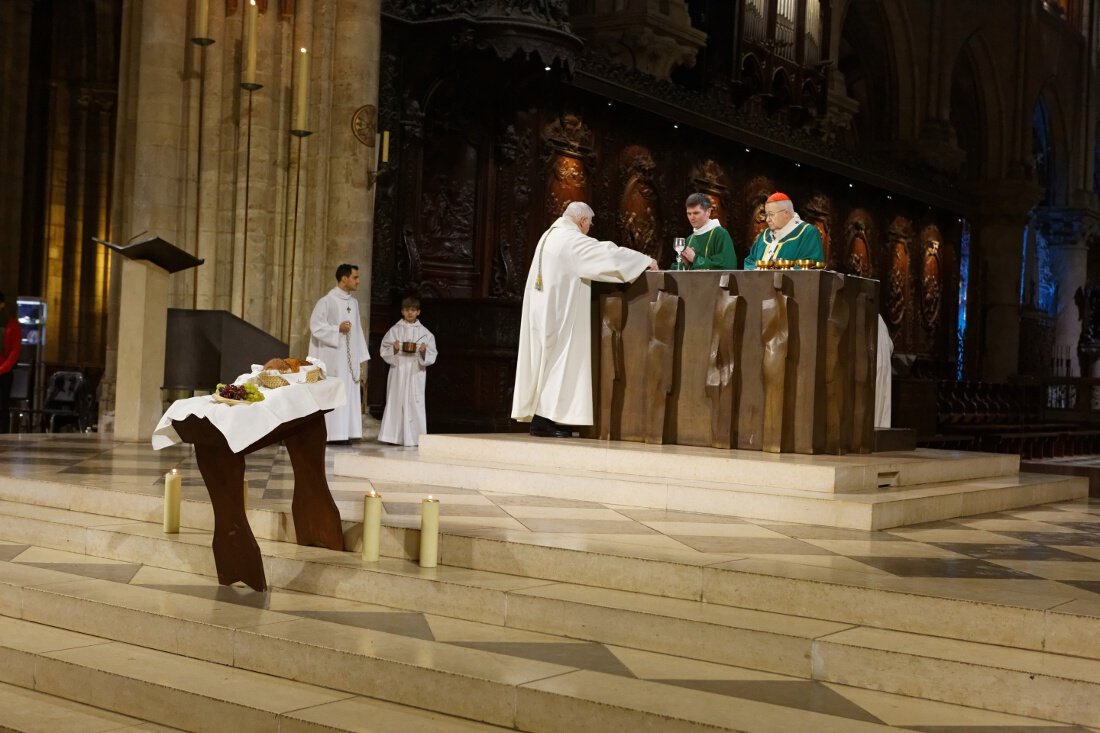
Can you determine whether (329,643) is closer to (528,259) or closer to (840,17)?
(528,259)

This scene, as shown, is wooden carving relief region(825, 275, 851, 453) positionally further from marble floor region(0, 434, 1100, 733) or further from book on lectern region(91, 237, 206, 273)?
book on lectern region(91, 237, 206, 273)

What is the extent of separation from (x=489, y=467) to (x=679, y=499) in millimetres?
1348

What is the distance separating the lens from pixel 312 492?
6016 mm

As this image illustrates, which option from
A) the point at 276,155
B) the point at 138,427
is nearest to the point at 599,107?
the point at 276,155

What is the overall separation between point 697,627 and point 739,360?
348 cm

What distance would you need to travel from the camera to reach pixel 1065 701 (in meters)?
4.08

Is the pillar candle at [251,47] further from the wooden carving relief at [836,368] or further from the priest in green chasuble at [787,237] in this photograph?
the wooden carving relief at [836,368]

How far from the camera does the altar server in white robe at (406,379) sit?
11.7 meters

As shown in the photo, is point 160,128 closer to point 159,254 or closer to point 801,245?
point 159,254

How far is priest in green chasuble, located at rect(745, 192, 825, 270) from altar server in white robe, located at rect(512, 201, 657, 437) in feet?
3.11

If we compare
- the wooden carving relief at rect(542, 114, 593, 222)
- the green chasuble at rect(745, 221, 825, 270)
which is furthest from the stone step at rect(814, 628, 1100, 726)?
the wooden carving relief at rect(542, 114, 593, 222)

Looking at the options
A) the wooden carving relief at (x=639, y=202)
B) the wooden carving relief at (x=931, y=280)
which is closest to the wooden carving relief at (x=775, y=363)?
the wooden carving relief at (x=639, y=202)

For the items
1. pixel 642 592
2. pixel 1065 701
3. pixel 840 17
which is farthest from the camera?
pixel 840 17

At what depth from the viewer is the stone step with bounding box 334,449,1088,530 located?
666cm
